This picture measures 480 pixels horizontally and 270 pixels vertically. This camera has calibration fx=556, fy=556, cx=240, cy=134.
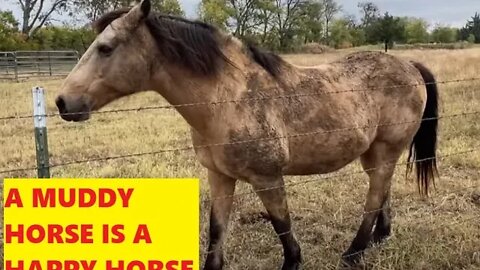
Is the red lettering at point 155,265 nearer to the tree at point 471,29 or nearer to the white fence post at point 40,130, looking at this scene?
the white fence post at point 40,130

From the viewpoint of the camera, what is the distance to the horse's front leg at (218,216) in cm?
368

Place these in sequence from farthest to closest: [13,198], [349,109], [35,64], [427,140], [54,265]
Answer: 1. [35,64]
2. [427,140]
3. [349,109]
4. [54,265]
5. [13,198]

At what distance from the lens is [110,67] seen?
9.93 ft

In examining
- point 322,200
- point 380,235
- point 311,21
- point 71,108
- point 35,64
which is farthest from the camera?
point 311,21

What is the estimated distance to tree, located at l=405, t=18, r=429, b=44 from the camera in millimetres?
51000

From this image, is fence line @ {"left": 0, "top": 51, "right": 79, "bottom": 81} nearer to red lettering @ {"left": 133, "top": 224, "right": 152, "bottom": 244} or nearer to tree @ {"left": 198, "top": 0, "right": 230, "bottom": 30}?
tree @ {"left": 198, "top": 0, "right": 230, "bottom": 30}

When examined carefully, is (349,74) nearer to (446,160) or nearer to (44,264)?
(44,264)

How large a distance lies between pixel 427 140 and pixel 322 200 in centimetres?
105

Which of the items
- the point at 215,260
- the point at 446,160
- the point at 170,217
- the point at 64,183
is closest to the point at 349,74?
the point at 215,260

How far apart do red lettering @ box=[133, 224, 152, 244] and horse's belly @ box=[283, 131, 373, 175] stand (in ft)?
4.20

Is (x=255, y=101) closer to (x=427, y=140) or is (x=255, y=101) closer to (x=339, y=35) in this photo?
(x=427, y=140)

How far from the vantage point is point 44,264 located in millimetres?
2504

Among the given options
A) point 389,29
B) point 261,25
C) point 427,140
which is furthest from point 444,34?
point 427,140

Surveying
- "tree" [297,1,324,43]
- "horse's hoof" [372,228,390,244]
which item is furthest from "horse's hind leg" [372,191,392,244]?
"tree" [297,1,324,43]
